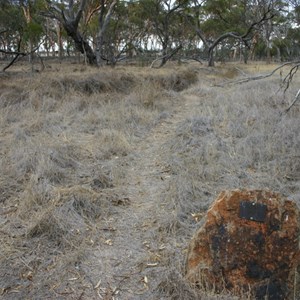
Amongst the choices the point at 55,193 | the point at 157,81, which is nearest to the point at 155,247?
the point at 55,193

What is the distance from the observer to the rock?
8.04ft

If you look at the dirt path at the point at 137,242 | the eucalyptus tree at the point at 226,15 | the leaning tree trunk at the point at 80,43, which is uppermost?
the eucalyptus tree at the point at 226,15

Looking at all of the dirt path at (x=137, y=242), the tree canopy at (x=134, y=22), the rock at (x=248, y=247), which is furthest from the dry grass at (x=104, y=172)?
the tree canopy at (x=134, y=22)

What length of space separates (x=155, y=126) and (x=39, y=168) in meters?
3.46

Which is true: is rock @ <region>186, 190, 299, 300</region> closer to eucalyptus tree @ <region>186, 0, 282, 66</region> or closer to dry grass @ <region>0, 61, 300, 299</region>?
dry grass @ <region>0, 61, 300, 299</region>

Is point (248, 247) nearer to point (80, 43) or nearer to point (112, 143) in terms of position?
point (112, 143)

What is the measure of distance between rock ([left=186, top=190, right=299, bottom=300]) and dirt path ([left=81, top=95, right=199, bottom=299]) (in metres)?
0.45

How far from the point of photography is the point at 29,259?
3031mm

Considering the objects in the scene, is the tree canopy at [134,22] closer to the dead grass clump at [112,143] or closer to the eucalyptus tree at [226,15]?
the eucalyptus tree at [226,15]

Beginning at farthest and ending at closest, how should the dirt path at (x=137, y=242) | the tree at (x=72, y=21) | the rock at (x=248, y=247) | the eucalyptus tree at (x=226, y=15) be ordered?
1. the eucalyptus tree at (x=226, y=15)
2. the tree at (x=72, y=21)
3. the dirt path at (x=137, y=242)
4. the rock at (x=248, y=247)

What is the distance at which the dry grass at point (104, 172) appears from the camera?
292cm

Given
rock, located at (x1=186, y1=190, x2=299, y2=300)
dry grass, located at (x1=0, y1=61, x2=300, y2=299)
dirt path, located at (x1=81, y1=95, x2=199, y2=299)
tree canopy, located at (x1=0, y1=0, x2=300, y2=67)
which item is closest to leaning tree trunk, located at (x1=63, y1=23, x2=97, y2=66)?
tree canopy, located at (x1=0, y1=0, x2=300, y2=67)

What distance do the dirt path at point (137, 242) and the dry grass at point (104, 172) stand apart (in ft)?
0.06

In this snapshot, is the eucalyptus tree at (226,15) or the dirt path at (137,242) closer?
the dirt path at (137,242)
